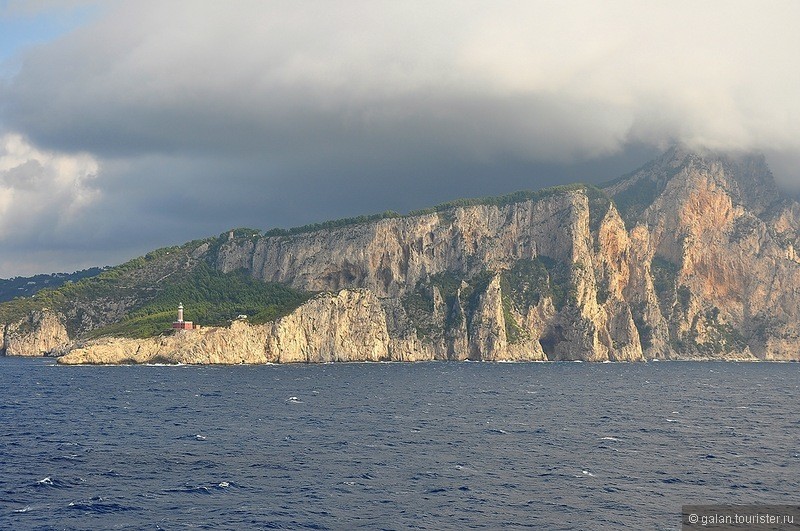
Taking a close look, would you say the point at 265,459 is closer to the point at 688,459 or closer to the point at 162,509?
the point at 162,509

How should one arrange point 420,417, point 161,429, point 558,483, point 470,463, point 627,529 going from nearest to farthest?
1. point 627,529
2. point 558,483
3. point 470,463
4. point 161,429
5. point 420,417

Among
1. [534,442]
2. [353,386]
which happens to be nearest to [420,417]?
[534,442]

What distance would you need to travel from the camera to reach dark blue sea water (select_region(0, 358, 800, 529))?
61.7 metres

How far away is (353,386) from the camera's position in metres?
174

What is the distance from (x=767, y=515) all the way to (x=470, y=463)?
94.9 ft

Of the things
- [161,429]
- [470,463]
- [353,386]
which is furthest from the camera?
[353,386]

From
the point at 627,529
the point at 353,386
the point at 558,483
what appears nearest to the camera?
the point at 627,529

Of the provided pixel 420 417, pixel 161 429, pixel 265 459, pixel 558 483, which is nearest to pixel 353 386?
pixel 420 417

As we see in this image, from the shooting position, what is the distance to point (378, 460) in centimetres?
8225

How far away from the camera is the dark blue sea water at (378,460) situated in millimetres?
61656

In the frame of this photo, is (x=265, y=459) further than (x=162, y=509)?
Yes

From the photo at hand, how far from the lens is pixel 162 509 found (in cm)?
6175

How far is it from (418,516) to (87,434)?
175 feet

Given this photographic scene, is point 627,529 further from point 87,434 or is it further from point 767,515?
point 87,434
